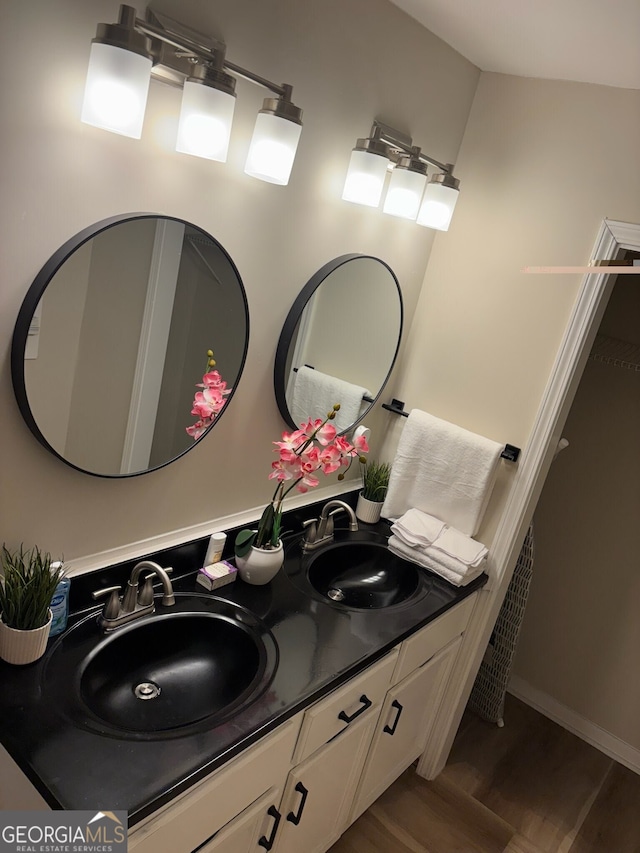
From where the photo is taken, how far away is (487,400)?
2287 mm

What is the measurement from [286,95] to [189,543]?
3.69 ft

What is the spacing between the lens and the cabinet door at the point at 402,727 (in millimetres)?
2072

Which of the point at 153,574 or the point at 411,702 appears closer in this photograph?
the point at 153,574

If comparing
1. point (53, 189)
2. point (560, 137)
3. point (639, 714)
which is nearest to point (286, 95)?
point (53, 189)

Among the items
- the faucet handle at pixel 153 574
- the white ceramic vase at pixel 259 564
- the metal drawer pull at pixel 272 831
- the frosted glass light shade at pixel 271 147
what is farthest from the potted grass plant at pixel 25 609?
the frosted glass light shade at pixel 271 147

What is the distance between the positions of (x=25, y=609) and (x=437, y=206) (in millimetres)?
1530

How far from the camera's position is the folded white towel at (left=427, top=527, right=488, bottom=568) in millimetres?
2197

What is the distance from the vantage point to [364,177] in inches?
70.8

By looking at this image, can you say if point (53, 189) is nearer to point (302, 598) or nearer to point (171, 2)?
point (171, 2)

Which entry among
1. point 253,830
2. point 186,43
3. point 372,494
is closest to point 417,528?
point 372,494

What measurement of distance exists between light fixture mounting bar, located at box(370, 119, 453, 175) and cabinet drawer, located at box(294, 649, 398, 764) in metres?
1.40

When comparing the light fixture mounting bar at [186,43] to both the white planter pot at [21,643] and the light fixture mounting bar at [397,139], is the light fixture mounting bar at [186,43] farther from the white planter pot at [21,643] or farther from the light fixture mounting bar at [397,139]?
the white planter pot at [21,643]

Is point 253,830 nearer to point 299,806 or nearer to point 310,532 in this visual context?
point 299,806

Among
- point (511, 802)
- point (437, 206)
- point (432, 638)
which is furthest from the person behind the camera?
point (511, 802)
